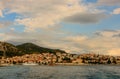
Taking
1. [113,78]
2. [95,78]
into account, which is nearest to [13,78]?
[95,78]

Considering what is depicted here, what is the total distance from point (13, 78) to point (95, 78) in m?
30.3

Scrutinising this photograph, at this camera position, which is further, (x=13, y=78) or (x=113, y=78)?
(x=113, y=78)

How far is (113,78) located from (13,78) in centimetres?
3787

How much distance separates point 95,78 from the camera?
4353 inches

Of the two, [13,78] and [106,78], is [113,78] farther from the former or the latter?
[13,78]

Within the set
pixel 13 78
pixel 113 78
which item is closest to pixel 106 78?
pixel 113 78

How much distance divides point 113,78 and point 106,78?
304 centimetres

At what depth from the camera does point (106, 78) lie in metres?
112

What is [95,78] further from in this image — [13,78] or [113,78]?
[13,78]

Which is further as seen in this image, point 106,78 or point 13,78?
point 106,78

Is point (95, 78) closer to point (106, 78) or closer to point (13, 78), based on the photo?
point (106, 78)

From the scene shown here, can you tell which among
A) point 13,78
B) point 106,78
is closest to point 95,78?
point 106,78

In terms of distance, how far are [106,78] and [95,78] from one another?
15.2 feet
